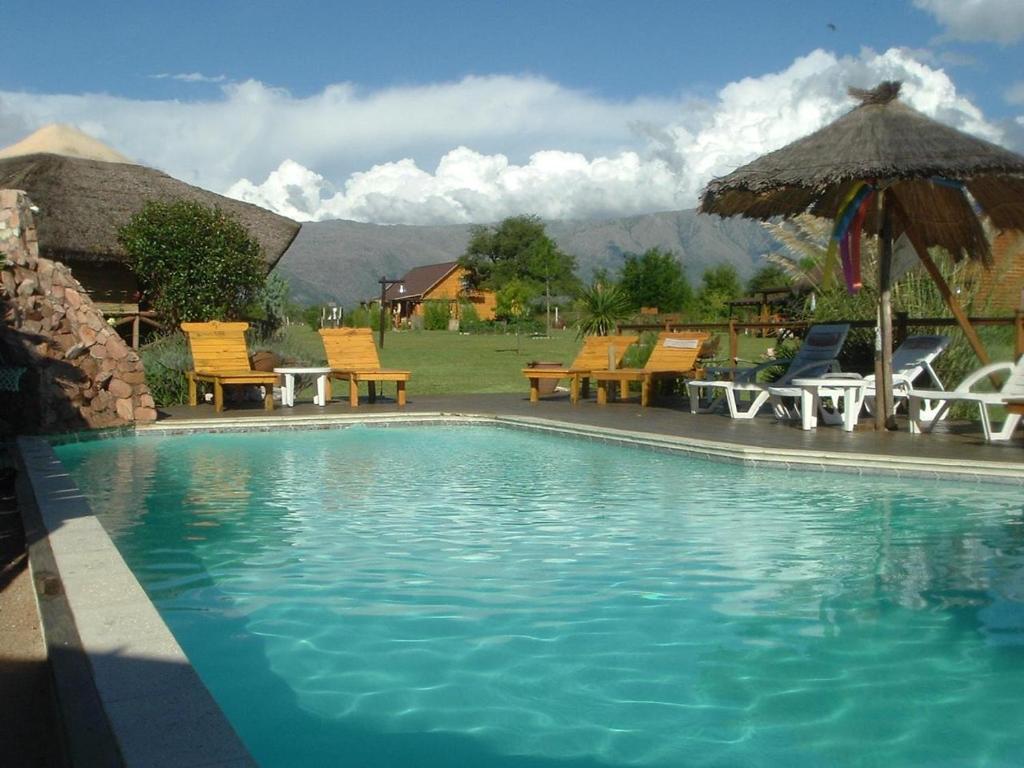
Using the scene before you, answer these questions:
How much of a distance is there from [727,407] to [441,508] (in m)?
6.12

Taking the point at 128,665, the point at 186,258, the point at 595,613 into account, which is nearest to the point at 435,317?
the point at 186,258

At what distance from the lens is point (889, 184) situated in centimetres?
902

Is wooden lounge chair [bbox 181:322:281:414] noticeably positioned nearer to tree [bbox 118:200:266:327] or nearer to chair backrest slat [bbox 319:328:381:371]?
chair backrest slat [bbox 319:328:381:371]

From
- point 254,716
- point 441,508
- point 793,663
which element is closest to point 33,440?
point 441,508

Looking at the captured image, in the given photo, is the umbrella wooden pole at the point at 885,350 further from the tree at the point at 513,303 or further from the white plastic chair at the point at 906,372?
the tree at the point at 513,303

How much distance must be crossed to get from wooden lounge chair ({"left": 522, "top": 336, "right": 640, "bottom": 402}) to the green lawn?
1.16 metres

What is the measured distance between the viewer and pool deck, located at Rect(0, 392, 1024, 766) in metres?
2.45

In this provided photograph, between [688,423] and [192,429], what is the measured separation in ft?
17.6

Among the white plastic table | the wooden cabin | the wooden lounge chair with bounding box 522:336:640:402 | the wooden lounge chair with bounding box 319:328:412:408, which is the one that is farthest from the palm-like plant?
the wooden cabin

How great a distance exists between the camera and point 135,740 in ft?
7.24

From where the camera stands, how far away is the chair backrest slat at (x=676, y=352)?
1243 cm

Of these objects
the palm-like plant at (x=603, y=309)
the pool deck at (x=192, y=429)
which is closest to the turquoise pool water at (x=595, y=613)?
the pool deck at (x=192, y=429)

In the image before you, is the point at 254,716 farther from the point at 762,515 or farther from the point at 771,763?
the point at 762,515

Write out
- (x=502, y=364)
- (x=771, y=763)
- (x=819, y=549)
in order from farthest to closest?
(x=502, y=364) < (x=819, y=549) < (x=771, y=763)
